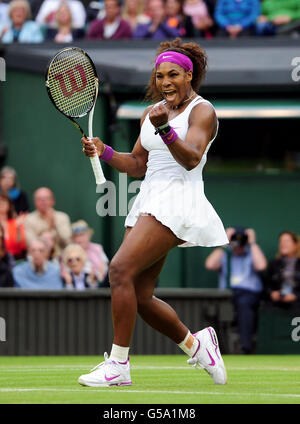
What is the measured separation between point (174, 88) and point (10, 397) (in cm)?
209

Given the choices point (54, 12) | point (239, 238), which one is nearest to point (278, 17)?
point (54, 12)

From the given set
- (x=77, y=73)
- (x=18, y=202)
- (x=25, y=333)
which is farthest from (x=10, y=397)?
(x=18, y=202)

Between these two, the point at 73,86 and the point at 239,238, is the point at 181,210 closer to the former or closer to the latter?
the point at 73,86

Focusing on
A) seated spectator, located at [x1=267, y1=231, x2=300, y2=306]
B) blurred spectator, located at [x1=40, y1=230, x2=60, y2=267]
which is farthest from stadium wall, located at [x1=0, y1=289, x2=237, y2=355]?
blurred spectator, located at [x1=40, y1=230, x2=60, y2=267]

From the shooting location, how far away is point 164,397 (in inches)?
249

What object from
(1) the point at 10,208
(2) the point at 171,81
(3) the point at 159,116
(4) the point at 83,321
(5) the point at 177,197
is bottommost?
(4) the point at 83,321

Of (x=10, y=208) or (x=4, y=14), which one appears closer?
(x=10, y=208)

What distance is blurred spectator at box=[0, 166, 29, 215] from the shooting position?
534 inches

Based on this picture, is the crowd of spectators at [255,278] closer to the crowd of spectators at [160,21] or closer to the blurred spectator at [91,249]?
the blurred spectator at [91,249]

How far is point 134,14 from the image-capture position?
15.5 metres

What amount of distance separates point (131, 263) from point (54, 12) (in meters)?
9.40

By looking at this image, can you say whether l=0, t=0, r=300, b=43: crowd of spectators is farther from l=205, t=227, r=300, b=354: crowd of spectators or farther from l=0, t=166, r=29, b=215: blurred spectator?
l=205, t=227, r=300, b=354: crowd of spectators

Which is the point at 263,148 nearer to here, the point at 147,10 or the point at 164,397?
the point at 147,10

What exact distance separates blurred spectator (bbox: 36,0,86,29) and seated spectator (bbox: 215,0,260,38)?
1.79 meters
